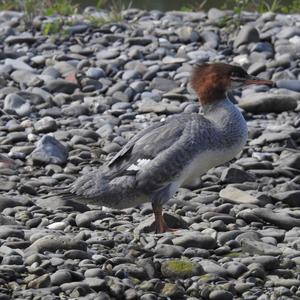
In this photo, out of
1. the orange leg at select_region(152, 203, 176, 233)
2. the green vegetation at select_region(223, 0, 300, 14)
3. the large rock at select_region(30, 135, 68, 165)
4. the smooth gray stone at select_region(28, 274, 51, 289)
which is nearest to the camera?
the smooth gray stone at select_region(28, 274, 51, 289)

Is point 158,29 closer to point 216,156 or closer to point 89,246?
point 216,156

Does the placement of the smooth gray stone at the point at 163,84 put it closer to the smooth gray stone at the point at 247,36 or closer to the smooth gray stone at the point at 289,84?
the smooth gray stone at the point at 289,84

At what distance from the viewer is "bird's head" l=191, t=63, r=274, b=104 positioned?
22.4 ft

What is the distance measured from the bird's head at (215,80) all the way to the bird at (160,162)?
25 cm

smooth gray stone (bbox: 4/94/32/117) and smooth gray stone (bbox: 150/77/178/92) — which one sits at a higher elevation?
smooth gray stone (bbox: 4/94/32/117)

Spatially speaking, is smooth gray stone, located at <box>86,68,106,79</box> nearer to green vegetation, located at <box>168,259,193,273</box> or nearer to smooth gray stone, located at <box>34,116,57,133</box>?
smooth gray stone, located at <box>34,116,57,133</box>

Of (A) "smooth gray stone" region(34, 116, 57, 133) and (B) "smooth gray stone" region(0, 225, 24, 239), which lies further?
(A) "smooth gray stone" region(34, 116, 57, 133)

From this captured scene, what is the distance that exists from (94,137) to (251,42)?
3.15m

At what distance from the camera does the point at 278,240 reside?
20.1 feet

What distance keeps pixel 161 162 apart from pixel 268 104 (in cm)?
311

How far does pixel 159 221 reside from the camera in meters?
6.23

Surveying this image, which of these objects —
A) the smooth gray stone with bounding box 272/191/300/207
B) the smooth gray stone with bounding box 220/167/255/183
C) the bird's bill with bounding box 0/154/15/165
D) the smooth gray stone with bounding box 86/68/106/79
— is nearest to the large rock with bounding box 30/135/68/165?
the bird's bill with bounding box 0/154/15/165

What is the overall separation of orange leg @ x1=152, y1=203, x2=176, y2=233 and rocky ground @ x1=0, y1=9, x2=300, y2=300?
0.09 meters

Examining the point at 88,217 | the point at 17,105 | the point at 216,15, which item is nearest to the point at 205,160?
the point at 88,217
